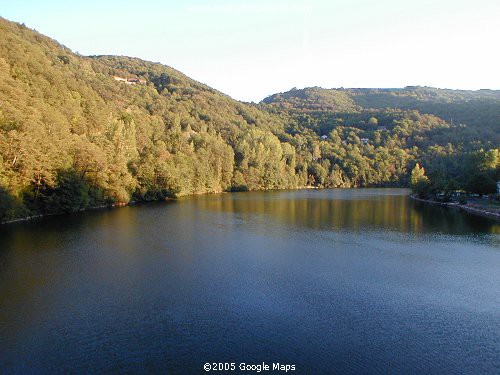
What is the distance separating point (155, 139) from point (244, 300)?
67.7 meters

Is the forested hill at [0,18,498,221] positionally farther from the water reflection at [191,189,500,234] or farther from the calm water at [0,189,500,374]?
the water reflection at [191,189,500,234]

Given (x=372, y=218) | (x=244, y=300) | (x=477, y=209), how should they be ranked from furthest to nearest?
1. (x=477, y=209)
2. (x=372, y=218)
3. (x=244, y=300)

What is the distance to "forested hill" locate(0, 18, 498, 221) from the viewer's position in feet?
149

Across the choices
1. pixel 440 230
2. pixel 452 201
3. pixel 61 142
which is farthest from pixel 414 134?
→ pixel 61 142

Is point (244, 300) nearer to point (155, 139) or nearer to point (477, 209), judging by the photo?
point (477, 209)

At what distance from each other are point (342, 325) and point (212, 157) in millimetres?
78657

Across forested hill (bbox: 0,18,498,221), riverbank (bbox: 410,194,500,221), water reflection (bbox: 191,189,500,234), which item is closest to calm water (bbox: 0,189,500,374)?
water reflection (bbox: 191,189,500,234)

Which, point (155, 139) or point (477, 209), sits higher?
point (155, 139)

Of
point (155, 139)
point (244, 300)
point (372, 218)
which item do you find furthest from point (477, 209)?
point (155, 139)

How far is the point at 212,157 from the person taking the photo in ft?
309

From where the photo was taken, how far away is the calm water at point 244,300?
48.3 feet

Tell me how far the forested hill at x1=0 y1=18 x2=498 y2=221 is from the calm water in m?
9.78

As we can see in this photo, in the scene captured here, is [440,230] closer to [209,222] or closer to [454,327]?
[209,222]

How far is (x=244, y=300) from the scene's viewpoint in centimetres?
2020
